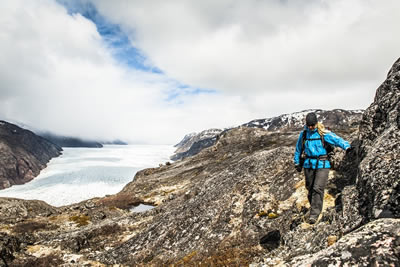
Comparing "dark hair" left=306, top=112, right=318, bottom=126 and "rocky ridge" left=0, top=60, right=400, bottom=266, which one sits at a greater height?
"dark hair" left=306, top=112, right=318, bottom=126

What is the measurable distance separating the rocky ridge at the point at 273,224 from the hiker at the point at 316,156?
2.71 ft

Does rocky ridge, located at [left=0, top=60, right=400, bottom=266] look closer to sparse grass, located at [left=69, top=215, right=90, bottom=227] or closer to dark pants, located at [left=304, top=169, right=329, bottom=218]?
dark pants, located at [left=304, top=169, right=329, bottom=218]

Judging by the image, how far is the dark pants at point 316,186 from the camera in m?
11.8

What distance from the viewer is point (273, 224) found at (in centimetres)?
1689

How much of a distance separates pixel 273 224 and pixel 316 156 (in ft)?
23.5

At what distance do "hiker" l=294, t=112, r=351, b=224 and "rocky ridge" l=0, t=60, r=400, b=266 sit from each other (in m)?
0.83

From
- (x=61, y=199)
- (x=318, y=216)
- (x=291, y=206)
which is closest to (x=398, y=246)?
(x=318, y=216)

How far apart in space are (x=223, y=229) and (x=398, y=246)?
1459 centimetres

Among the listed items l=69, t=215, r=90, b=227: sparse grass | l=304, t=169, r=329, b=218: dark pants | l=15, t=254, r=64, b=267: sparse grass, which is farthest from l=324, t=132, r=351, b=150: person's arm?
l=69, t=215, r=90, b=227: sparse grass

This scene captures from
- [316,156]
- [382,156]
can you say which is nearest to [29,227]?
[316,156]

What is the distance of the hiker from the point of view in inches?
463

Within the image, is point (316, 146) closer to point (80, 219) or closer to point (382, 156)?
point (382, 156)

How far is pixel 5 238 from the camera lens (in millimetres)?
25844

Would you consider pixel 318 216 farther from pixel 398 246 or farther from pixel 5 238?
pixel 5 238
